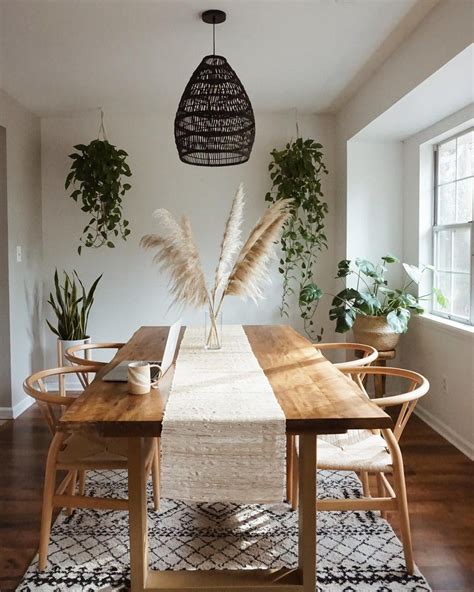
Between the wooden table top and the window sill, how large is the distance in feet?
4.32

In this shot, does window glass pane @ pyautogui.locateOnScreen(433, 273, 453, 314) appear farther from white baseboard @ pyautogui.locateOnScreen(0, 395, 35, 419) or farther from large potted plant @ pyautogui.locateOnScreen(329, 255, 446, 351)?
white baseboard @ pyautogui.locateOnScreen(0, 395, 35, 419)

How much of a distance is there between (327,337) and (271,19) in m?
2.94

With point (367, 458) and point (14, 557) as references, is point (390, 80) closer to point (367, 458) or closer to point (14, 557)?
point (367, 458)

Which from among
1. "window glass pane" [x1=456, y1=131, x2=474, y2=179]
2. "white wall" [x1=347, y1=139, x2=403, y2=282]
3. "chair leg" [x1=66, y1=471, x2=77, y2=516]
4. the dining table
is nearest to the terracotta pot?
→ "white wall" [x1=347, y1=139, x2=403, y2=282]

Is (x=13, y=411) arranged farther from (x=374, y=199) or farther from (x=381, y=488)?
(x=374, y=199)

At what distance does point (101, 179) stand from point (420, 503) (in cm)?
332

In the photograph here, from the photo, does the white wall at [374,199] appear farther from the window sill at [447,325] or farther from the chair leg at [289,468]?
the chair leg at [289,468]

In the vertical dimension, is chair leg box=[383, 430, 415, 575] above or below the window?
below

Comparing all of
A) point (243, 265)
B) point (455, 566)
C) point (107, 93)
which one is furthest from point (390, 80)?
point (455, 566)

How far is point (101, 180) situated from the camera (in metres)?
4.62

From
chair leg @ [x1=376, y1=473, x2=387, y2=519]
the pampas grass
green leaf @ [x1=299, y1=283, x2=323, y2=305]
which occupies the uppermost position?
the pampas grass

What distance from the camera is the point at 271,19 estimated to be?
3.01 meters

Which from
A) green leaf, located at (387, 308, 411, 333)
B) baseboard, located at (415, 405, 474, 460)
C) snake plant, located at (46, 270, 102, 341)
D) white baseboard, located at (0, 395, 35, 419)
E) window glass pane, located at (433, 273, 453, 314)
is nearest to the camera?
baseboard, located at (415, 405, 474, 460)

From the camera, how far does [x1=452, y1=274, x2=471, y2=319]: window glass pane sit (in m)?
3.79
